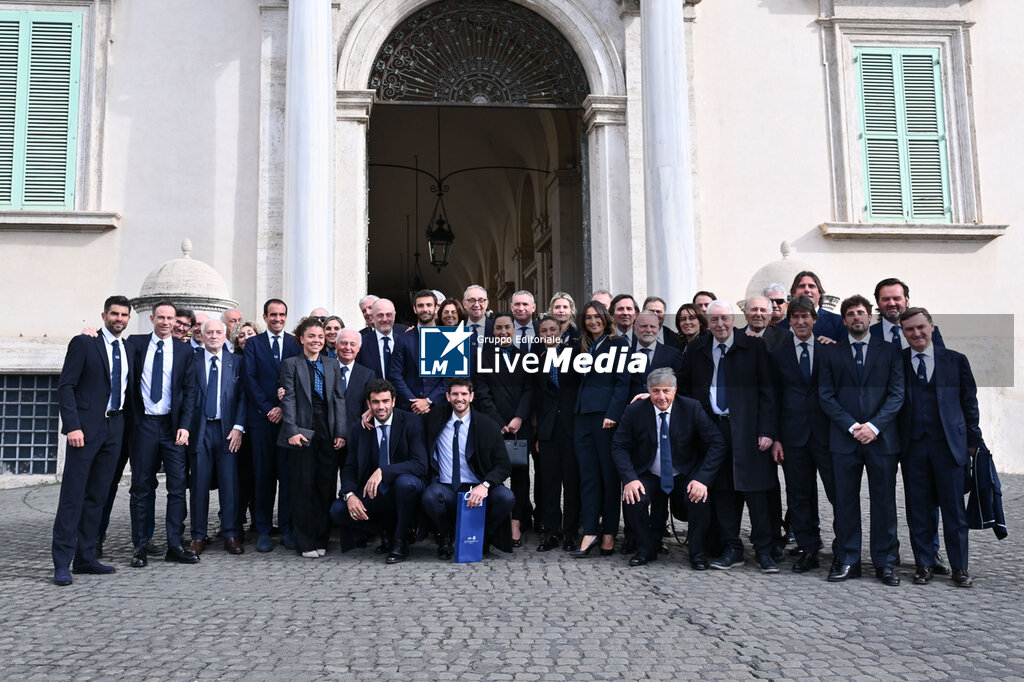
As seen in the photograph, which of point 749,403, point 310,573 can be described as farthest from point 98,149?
point 749,403

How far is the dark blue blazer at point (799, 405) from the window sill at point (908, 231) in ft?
21.5

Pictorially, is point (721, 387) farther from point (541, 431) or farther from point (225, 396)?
point (225, 396)

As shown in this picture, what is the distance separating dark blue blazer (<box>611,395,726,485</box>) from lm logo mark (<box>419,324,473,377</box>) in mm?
1331

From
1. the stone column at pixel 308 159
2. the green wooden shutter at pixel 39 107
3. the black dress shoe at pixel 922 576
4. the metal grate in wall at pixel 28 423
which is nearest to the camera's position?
the black dress shoe at pixel 922 576

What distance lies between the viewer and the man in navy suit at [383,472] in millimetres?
6375

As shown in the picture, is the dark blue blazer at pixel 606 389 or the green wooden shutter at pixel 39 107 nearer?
the dark blue blazer at pixel 606 389

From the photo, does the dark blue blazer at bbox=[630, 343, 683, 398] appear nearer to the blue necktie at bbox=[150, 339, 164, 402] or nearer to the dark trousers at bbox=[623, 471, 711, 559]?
the dark trousers at bbox=[623, 471, 711, 559]

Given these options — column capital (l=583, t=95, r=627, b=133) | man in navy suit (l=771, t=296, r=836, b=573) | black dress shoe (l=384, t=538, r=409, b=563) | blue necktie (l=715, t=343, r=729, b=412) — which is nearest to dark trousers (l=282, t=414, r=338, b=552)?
black dress shoe (l=384, t=538, r=409, b=563)

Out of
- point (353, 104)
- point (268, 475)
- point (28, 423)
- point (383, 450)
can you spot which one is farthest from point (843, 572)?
point (28, 423)

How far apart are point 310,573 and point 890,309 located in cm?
418

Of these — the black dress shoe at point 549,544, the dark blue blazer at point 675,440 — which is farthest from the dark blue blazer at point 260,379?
the dark blue blazer at point 675,440

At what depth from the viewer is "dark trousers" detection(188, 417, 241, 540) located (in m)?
6.56

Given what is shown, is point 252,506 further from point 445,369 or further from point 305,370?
point 445,369

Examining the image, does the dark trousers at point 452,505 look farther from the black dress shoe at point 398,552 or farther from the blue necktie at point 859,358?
the blue necktie at point 859,358
